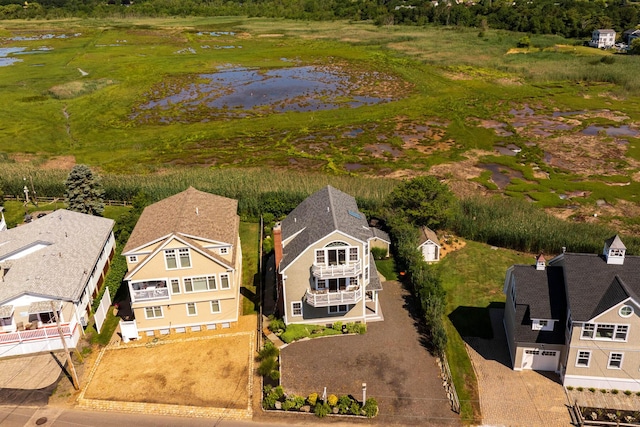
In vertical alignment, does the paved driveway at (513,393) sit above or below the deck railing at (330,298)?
below

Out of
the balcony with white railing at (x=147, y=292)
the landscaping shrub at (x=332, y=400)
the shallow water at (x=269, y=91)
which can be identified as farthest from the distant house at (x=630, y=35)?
the balcony with white railing at (x=147, y=292)

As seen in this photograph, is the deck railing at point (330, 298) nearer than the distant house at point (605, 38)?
Yes

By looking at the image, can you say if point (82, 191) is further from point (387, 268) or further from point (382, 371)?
point (382, 371)

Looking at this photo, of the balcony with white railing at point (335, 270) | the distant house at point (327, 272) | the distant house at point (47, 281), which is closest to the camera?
the distant house at point (47, 281)

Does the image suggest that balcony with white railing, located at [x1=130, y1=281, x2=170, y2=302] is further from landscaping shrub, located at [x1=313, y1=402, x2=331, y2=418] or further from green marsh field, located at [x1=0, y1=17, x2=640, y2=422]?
green marsh field, located at [x1=0, y1=17, x2=640, y2=422]

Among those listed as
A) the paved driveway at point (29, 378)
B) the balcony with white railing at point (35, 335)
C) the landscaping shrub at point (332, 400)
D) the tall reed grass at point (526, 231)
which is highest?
the balcony with white railing at point (35, 335)

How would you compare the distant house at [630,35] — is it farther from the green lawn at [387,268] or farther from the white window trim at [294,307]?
the white window trim at [294,307]

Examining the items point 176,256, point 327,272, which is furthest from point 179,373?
point 327,272

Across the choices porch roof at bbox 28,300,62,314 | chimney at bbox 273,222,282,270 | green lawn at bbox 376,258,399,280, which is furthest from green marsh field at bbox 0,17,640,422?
porch roof at bbox 28,300,62,314
